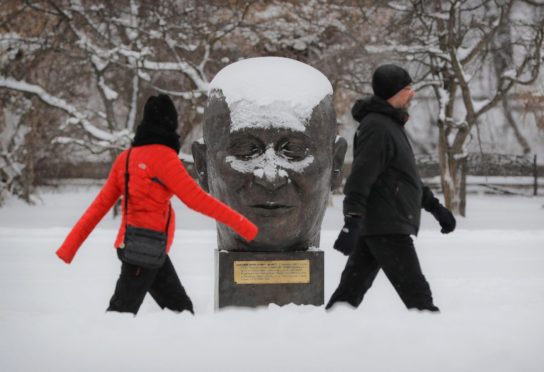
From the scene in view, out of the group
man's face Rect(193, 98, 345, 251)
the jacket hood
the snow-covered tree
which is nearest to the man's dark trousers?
man's face Rect(193, 98, 345, 251)

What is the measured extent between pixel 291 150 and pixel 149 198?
1.02 meters

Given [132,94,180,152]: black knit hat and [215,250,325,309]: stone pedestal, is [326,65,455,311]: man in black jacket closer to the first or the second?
[215,250,325,309]: stone pedestal

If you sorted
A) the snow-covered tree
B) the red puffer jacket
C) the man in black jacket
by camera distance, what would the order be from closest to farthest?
the red puffer jacket → the man in black jacket → the snow-covered tree

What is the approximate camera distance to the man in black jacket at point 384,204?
4062 millimetres

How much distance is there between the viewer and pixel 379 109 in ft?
14.0

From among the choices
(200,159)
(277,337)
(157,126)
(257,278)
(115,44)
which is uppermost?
(157,126)

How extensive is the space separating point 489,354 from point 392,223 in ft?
3.09

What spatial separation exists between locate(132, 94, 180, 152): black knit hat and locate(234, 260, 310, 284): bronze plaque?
96cm

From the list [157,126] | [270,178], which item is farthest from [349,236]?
[157,126]

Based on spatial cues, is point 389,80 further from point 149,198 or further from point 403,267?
point 149,198

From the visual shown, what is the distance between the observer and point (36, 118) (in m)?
17.8

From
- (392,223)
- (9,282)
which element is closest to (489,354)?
(392,223)

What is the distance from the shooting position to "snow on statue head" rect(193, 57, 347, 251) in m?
4.48

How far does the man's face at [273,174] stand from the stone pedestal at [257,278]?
8cm
